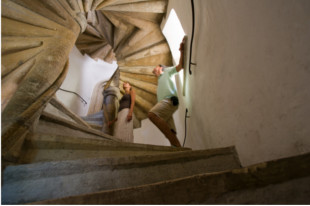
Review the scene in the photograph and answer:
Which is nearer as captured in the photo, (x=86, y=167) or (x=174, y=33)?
(x=86, y=167)

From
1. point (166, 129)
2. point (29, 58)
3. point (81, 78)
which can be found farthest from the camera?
point (81, 78)

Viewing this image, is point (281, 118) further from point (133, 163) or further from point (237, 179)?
point (133, 163)

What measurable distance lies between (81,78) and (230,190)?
17.4 ft

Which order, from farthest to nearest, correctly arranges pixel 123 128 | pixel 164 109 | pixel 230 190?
pixel 123 128
pixel 164 109
pixel 230 190

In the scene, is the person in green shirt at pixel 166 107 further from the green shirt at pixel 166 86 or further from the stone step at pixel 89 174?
the stone step at pixel 89 174

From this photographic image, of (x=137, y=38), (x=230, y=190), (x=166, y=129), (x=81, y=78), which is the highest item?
(x=230, y=190)

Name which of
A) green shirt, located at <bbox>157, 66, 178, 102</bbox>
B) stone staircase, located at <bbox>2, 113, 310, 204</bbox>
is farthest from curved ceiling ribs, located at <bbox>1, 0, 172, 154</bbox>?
green shirt, located at <bbox>157, 66, 178, 102</bbox>

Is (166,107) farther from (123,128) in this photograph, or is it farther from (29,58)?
(29,58)

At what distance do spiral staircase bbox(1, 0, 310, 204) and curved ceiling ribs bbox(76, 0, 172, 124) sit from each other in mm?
1166

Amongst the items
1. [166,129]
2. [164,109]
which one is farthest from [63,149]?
[164,109]

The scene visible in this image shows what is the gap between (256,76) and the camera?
131 centimetres

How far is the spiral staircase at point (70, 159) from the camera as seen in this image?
0.74 metres

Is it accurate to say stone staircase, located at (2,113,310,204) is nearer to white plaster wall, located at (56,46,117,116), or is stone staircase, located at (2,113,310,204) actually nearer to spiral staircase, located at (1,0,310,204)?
spiral staircase, located at (1,0,310,204)

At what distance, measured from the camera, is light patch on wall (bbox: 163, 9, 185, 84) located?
3344 millimetres
